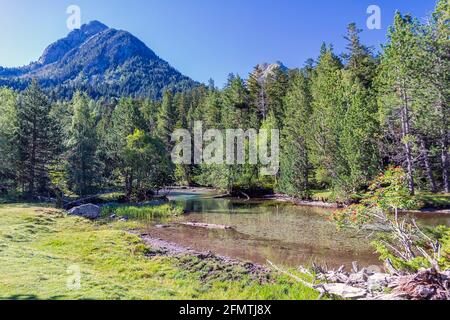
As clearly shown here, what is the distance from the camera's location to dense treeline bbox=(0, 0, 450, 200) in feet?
116

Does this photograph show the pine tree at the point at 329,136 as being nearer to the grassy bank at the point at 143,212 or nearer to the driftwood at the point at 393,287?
the grassy bank at the point at 143,212

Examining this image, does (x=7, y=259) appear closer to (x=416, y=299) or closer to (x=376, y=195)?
(x=416, y=299)

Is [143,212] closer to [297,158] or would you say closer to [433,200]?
[297,158]

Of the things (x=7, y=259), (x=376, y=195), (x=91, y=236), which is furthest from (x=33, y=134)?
(x=376, y=195)

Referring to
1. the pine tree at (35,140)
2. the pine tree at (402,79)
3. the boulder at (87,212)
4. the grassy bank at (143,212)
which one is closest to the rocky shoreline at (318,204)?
the pine tree at (402,79)

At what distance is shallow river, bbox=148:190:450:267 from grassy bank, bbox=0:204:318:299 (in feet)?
14.7

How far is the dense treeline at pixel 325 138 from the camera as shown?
116 ft

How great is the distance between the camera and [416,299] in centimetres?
852

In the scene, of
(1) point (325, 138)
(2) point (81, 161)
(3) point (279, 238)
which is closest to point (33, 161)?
(2) point (81, 161)

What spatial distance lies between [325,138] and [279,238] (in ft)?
94.8

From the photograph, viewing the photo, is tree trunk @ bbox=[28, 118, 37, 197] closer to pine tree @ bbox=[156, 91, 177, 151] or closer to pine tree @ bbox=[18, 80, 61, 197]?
pine tree @ bbox=[18, 80, 61, 197]

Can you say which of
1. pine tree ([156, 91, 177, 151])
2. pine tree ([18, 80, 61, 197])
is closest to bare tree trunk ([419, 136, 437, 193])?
pine tree ([18, 80, 61, 197])

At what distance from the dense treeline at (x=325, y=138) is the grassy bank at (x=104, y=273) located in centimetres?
2188
